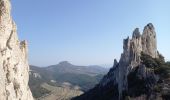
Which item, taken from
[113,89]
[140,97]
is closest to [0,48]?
[140,97]

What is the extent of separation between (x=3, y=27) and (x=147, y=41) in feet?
385

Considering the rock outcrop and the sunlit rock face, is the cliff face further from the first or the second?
the sunlit rock face

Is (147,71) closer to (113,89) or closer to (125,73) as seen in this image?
(125,73)

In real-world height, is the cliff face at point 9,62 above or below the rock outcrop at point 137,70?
below

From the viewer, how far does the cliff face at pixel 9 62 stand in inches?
858

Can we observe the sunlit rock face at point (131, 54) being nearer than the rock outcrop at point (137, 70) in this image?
No

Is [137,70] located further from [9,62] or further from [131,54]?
[9,62]

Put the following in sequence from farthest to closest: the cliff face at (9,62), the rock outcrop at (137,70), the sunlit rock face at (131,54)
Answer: the sunlit rock face at (131,54), the rock outcrop at (137,70), the cliff face at (9,62)

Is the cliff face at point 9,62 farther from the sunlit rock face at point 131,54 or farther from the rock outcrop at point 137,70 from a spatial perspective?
the sunlit rock face at point 131,54

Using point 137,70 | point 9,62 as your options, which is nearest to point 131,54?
point 137,70

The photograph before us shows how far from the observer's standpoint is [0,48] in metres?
21.7

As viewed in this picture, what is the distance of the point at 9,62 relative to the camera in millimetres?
23422

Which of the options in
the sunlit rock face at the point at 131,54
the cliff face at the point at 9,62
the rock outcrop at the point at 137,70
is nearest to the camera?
the cliff face at the point at 9,62

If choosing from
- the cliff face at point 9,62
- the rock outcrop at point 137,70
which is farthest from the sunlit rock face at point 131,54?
the cliff face at point 9,62
